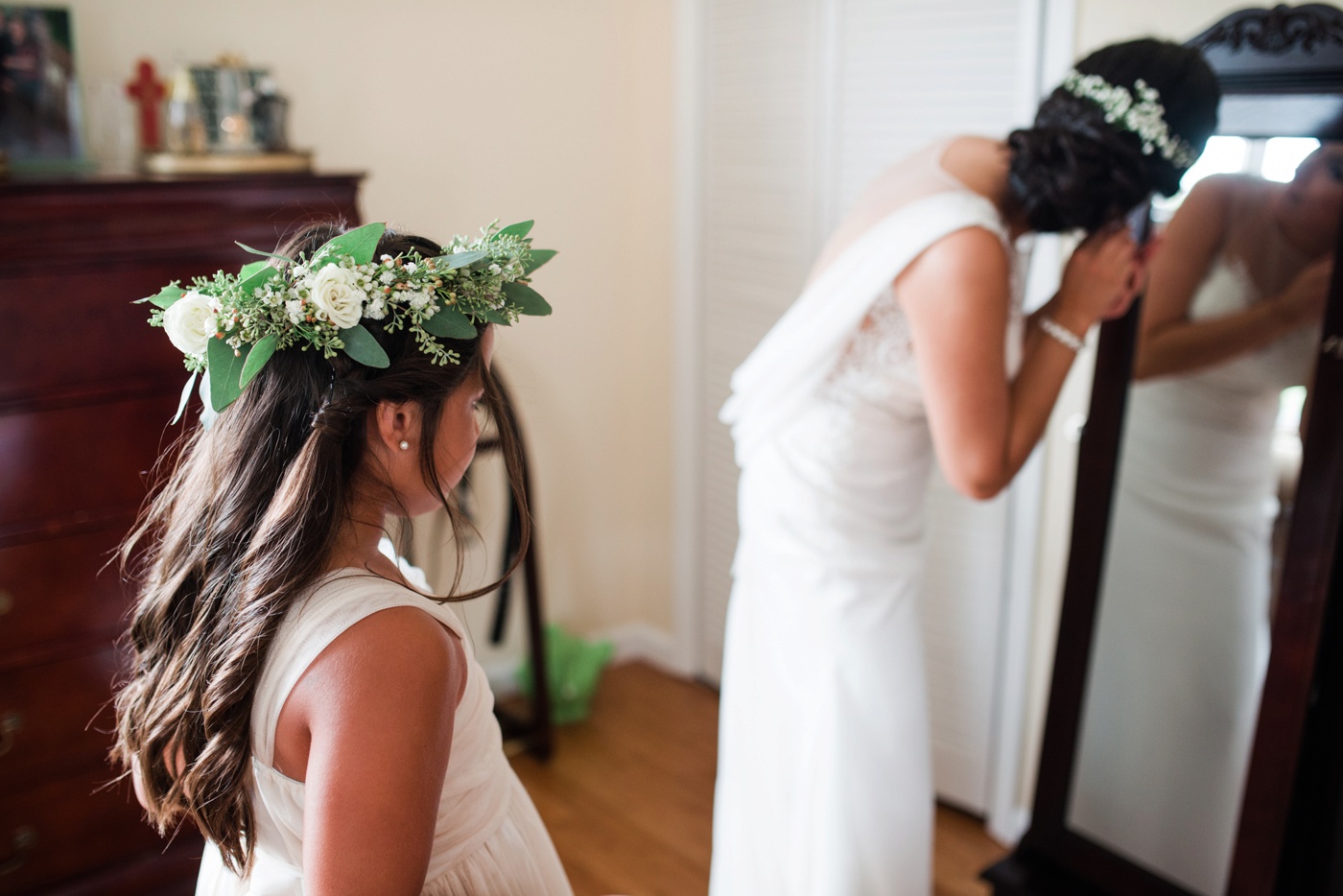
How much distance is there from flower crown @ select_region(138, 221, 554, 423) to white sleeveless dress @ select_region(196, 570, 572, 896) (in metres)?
0.20

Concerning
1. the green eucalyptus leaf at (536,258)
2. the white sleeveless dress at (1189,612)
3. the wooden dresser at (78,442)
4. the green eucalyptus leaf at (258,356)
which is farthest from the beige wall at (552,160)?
the white sleeveless dress at (1189,612)

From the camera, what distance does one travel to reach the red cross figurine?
2.19 meters

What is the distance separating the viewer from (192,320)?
0.95 meters

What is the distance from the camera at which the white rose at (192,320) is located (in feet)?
3.11

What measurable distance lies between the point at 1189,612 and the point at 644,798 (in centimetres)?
140

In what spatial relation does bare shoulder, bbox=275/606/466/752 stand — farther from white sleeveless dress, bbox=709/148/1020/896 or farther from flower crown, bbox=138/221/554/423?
white sleeveless dress, bbox=709/148/1020/896

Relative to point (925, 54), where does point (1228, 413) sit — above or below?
below

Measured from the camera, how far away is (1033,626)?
2.36 m

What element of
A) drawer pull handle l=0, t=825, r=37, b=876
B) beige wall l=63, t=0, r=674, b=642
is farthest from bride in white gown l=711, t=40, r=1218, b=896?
drawer pull handle l=0, t=825, r=37, b=876

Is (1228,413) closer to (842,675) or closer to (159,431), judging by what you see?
(842,675)

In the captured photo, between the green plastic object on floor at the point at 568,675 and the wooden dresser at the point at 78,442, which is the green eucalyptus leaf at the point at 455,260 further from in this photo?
the green plastic object on floor at the point at 568,675

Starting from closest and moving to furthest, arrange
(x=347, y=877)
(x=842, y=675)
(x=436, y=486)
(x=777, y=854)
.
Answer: (x=347, y=877) → (x=436, y=486) → (x=842, y=675) → (x=777, y=854)

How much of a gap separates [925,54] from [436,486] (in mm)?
1700

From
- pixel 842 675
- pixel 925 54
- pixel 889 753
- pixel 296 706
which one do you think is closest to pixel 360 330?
pixel 296 706
